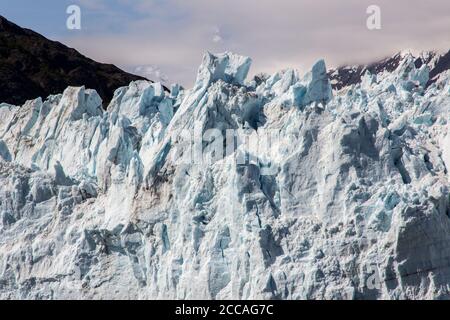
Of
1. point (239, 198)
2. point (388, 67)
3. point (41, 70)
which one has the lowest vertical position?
point (239, 198)

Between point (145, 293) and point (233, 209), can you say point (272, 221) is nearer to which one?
point (233, 209)

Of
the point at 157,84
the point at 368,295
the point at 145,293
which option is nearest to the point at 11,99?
the point at 157,84

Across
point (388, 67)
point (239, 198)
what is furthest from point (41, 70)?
point (239, 198)

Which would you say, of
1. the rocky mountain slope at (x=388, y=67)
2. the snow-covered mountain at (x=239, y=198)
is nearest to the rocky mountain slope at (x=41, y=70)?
the rocky mountain slope at (x=388, y=67)

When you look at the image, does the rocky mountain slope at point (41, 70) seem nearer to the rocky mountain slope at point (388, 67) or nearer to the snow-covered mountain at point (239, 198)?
the rocky mountain slope at point (388, 67)

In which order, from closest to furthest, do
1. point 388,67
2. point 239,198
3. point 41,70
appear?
point 239,198 → point 41,70 → point 388,67

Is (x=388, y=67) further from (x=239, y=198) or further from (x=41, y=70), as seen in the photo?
(x=239, y=198)
